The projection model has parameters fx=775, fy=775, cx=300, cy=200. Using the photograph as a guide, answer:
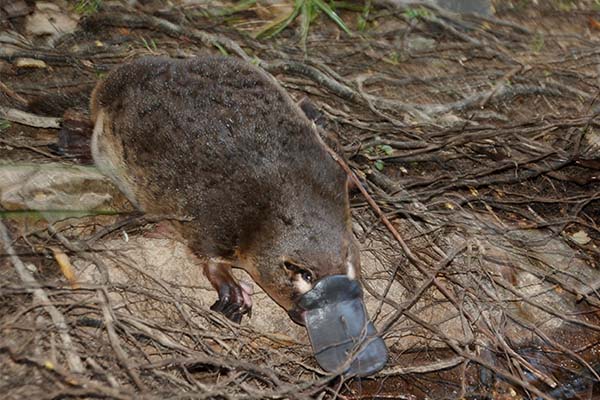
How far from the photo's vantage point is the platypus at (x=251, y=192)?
2.19 meters

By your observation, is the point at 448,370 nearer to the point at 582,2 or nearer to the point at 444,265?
the point at 444,265

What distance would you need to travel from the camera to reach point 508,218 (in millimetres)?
2895

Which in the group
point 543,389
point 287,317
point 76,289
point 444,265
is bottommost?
point 543,389

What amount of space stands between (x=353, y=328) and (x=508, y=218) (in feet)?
3.09

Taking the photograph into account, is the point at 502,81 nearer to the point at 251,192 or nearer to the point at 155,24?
the point at 155,24

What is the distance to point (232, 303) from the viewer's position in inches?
94.3

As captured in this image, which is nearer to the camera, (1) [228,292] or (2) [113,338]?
(2) [113,338]

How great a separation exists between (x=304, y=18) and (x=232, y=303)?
175 centimetres

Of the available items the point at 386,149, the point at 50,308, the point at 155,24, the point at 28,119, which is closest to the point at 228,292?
the point at 50,308

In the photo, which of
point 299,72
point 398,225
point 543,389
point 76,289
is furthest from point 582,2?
point 76,289

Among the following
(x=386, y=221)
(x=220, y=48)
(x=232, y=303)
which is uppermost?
(x=220, y=48)

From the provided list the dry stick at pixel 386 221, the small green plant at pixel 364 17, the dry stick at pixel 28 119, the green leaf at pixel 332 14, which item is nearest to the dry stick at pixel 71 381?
the dry stick at pixel 386 221

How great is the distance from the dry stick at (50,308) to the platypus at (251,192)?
1.59ft

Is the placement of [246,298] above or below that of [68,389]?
below
